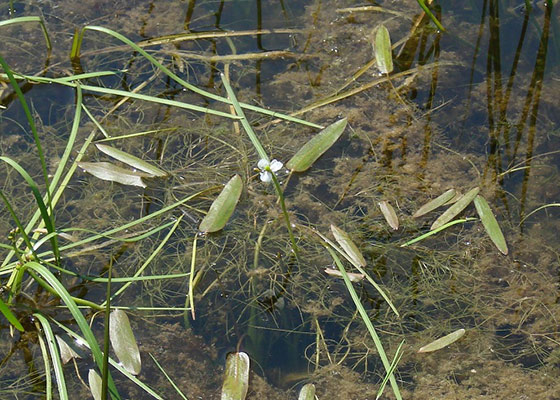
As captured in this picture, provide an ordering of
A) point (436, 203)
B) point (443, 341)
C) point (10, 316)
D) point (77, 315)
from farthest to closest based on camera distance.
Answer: point (436, 203) → point (443, 341) → point (10, 316) → point (77, 315)

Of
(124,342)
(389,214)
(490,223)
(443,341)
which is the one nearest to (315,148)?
(389,214)

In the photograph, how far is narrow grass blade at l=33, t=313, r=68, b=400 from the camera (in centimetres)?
179

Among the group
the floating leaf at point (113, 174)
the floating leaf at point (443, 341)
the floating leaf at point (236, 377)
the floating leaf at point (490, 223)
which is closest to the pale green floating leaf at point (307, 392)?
the floating leaf at point (236, 377)

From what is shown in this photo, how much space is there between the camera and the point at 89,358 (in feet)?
6.53

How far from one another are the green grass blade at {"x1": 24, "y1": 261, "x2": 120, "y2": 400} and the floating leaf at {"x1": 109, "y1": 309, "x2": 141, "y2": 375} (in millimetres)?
136

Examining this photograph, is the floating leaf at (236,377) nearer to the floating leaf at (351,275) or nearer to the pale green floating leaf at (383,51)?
the floating leaf at (351,275)

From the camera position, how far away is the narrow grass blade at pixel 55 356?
1785 millimetres

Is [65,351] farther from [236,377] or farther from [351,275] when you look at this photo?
[351,275]

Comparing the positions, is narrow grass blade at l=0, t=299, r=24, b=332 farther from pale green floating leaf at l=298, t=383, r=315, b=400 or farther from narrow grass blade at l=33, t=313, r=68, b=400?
pale green floating leaf at l=298, t=383, r=315, b=400

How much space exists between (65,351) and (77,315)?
14.4 inches

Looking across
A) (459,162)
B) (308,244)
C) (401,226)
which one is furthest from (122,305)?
(459,162)

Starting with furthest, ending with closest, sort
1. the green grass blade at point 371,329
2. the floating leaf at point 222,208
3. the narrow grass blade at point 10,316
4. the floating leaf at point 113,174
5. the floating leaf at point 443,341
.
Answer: the floating leaf at point 113,174, the floating leaf at point 222,208, the floating leaf at point 443,341, the green grass blade at point 371,329, the narrow grass blade at point 10,316

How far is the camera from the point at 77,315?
167 cm

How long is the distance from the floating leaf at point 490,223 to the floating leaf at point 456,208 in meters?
0.02
